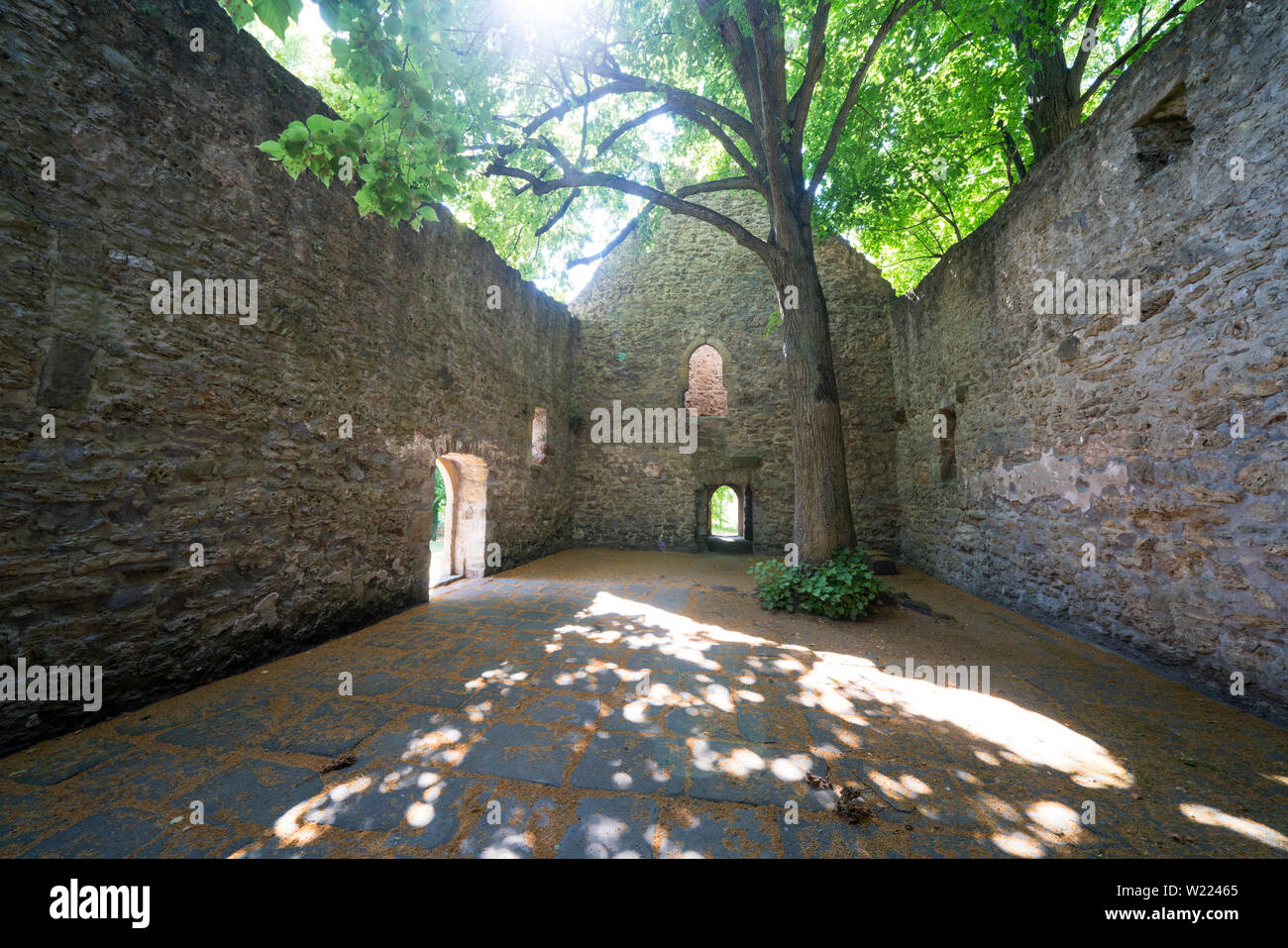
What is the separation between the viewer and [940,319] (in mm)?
7098

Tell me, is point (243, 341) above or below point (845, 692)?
above

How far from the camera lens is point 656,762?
2344 millimetres

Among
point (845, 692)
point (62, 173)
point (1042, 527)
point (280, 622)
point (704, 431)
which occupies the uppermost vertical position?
point (62, 173)

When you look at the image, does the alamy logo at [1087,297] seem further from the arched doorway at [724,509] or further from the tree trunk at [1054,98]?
the arched doorway at [724,509]

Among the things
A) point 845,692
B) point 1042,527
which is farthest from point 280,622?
point 1042,527

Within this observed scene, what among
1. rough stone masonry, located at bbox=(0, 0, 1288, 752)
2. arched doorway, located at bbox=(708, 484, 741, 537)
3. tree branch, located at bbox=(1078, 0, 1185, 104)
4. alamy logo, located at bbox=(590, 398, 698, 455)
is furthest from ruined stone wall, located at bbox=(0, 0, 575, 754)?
arched doorway, located at bbox=(708, 484, 741, 537)

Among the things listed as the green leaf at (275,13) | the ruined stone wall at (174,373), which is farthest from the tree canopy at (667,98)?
the ruined stone wall at (174,373)

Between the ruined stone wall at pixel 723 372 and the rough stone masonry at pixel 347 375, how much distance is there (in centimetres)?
356

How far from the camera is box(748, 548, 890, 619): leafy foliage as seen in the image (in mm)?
5109

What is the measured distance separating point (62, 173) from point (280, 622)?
3.16 meters

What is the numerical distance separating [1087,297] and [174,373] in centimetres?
744

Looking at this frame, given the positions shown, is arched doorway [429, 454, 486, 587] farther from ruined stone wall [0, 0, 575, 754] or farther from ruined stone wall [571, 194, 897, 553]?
ruined stone wall [571, 194, 897, 553]

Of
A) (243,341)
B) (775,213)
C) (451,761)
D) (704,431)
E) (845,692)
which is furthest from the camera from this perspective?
(704,431)
